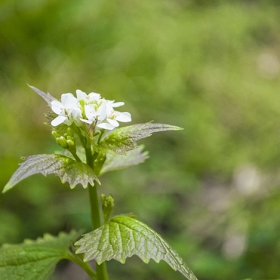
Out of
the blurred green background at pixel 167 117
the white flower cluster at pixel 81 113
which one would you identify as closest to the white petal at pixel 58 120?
the white flower cluster at pixel 81 113

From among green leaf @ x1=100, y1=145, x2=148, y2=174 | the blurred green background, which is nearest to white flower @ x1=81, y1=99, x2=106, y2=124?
green leaf @ x1=100, y1=145, x2=148, y2=174

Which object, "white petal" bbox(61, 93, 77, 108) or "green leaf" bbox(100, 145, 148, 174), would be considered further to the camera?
"green leaf" bbox(100, 145, 148, 174)

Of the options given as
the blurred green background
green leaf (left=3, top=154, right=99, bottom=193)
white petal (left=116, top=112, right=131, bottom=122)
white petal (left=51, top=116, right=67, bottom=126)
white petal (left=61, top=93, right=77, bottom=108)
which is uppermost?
the blurred green background

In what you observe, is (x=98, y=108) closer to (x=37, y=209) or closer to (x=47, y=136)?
(x=37, y=209)

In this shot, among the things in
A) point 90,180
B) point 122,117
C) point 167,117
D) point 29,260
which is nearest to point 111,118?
point 122,117

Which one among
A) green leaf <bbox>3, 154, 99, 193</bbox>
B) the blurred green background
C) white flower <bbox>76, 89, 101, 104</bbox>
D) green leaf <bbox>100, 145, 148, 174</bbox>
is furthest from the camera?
the blurred green background

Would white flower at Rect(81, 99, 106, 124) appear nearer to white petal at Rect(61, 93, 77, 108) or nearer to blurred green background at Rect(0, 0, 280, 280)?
white petal at Rect(61, 93, 77, 108)

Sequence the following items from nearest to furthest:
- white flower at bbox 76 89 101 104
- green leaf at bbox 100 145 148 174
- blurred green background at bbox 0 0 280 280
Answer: white flower at bbox 76 89 101 104
green leaf at bbox 100 145 148 174
blurred green background at bbox 0 0 280 280
